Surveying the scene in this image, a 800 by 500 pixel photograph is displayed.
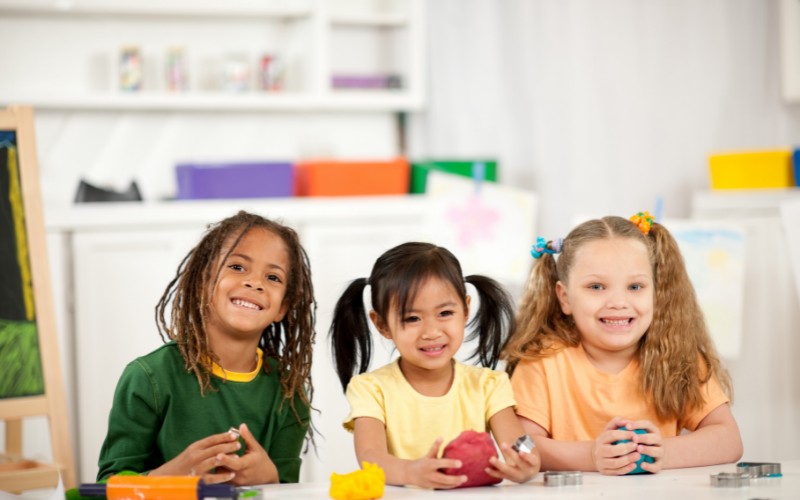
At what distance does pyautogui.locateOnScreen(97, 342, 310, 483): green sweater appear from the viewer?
1.04m

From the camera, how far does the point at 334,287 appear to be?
2260mm

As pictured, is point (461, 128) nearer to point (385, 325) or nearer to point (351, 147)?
point (351, 147)

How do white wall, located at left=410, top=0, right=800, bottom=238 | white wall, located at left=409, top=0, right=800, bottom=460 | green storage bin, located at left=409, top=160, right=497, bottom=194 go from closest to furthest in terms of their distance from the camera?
white wall, located at left=409, top=0, right=800, bottom=460 < white wall, located at left=410, top=0, right=800, bottom=238 < green storage bin, located at left=409, top=160, right=497, bottom=194

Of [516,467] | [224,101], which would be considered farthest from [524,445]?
[224,101]

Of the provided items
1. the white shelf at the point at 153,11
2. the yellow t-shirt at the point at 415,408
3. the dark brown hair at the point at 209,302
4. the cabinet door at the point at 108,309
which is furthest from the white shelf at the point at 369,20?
the yellow t-shirt at the point at 415,408

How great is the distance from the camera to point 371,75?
2.79 m

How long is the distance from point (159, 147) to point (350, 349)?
179 cm

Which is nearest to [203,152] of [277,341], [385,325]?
[277,341]

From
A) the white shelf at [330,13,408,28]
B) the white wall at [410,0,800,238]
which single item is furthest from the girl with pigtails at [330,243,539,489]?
the white shelf at [330,13,408,28]

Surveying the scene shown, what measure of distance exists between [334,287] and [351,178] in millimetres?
352

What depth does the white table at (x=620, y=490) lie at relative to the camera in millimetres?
788

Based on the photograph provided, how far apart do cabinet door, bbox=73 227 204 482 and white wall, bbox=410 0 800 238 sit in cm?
109

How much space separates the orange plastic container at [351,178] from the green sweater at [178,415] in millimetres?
1235

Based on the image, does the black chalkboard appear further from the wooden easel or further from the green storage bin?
the green storage bin
